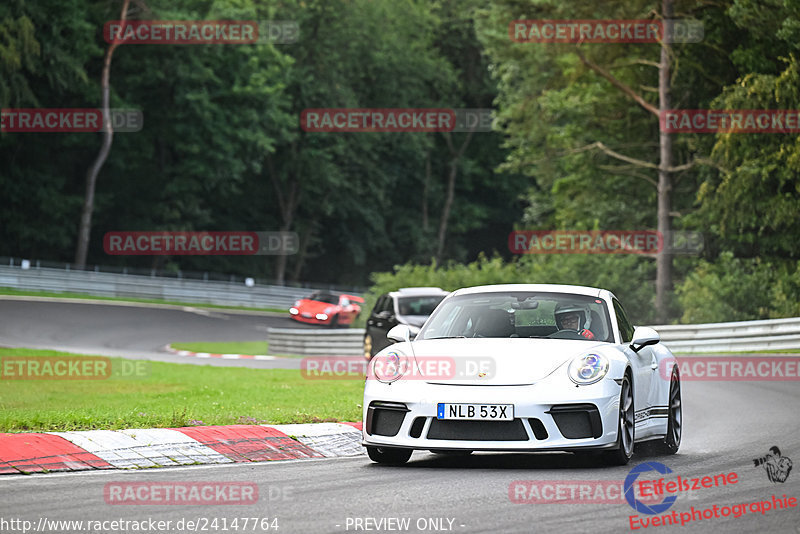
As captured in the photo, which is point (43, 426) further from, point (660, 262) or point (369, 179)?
point (369, 179)

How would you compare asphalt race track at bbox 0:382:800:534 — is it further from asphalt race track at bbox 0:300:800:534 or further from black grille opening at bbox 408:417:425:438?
black grille opening at bbox 408:417:425:438

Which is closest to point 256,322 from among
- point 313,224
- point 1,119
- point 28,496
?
point 1,119

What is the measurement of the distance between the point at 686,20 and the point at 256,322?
19.5 metres

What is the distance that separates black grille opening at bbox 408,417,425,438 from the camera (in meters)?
9.66

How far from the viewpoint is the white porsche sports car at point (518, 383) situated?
9.47m
